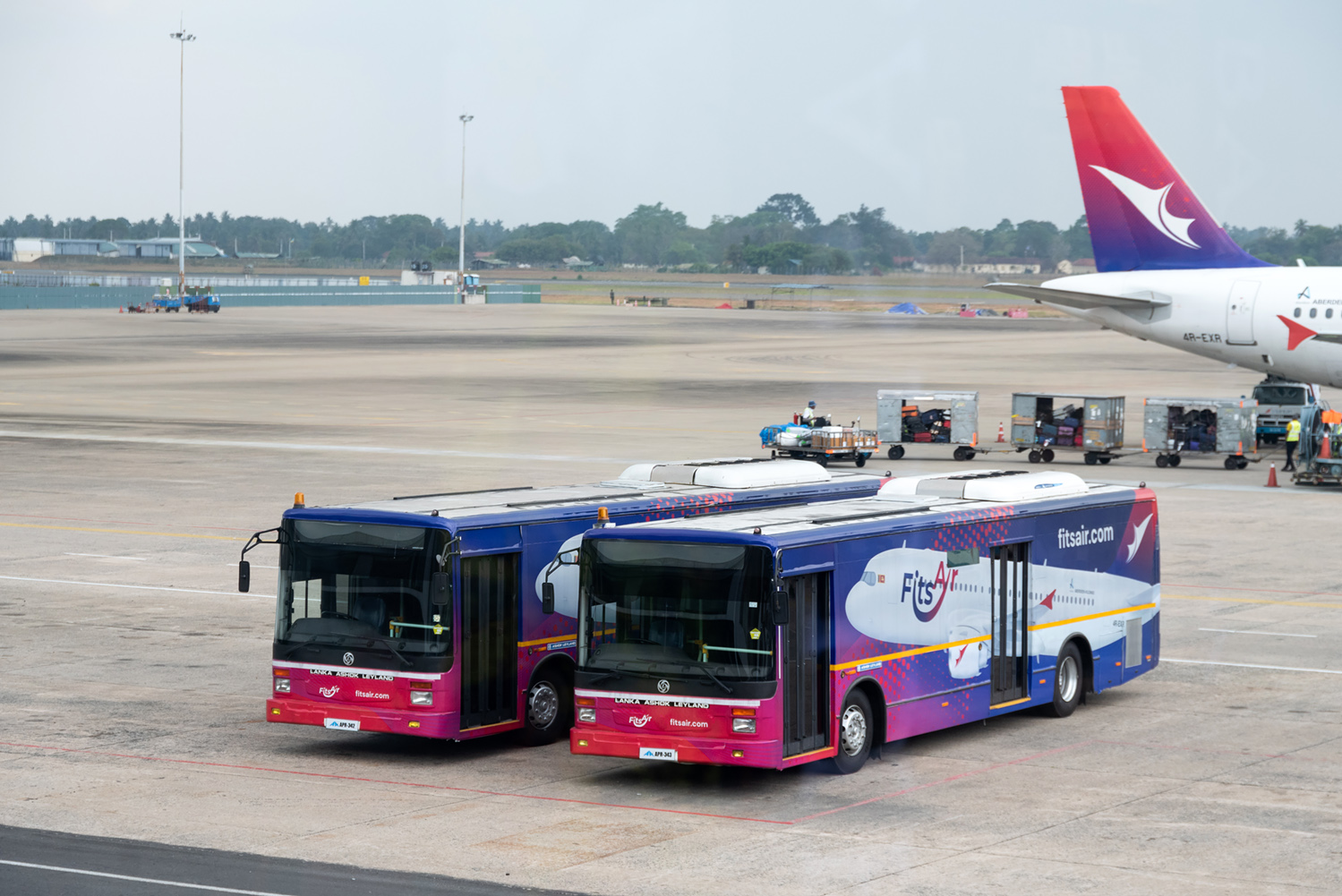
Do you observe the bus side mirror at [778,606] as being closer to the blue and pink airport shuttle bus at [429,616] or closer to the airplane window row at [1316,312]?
the blue and pink airport shuttle bus at [429,616]

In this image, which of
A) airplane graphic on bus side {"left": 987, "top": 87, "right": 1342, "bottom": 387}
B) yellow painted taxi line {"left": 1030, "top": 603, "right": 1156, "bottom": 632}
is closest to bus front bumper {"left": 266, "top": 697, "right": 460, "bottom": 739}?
yellow painted taxi line {"left": 1030, "top": 603, "right": 1156, "bottom": 632}

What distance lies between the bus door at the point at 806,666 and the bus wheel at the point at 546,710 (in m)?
3.64

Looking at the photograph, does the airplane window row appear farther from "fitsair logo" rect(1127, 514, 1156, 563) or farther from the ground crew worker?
"fitsair logo" rect(1127, 514, 1156, 563)

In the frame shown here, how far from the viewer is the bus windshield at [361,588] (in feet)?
60.1

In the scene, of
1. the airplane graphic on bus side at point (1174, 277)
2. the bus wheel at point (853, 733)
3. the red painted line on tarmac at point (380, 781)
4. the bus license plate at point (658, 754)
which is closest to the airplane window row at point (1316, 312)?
the airplane graphic on bus side at point (1174, 277)

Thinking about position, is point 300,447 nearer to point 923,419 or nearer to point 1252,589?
point 923,419

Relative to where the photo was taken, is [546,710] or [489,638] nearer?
[489,638]

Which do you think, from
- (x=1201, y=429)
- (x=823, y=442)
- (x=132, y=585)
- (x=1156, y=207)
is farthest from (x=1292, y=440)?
(x=132, y=585)

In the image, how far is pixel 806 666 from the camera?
17.4 meters

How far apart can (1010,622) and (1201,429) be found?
32178mm

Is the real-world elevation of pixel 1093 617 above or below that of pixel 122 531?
above

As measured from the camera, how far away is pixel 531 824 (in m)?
16.2

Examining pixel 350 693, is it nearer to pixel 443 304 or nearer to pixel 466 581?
pixel 466 581

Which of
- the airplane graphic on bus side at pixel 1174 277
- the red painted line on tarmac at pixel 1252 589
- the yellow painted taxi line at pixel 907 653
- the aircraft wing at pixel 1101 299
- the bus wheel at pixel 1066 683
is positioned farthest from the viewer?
the aircraft wing at pixel 1101 299
